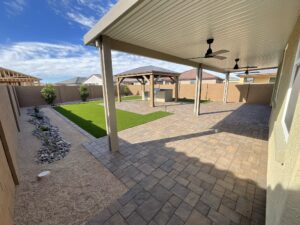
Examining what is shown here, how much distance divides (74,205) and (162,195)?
1.45m

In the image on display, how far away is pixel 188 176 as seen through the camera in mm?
2740

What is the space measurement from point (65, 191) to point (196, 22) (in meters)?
4.08

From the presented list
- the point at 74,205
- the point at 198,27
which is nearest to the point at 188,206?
the point at 74,205

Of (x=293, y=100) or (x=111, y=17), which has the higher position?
(x=111, y=17)

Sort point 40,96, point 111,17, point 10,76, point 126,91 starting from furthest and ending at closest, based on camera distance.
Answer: point 126,91 < point 10,76 < point 40,96 < point 111,17

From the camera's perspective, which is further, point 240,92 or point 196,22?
point 240,92

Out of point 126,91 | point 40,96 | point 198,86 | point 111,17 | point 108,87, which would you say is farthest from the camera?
point 126,91

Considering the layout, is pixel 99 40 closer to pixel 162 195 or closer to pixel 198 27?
pixel 198 27

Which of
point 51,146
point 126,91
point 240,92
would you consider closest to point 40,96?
point 126,91

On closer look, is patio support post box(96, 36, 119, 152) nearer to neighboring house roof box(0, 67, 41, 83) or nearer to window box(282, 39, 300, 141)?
window box(282, 39, 300, 141)

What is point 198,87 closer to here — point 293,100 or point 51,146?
point 293,100

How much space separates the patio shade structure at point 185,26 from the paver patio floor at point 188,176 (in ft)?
3.59

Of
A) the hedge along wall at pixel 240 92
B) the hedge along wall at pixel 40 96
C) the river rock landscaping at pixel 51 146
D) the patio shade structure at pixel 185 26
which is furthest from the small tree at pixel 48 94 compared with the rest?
the hedge along wall at pixel 240 92

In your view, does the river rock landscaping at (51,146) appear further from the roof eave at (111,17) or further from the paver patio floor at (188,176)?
the roof eave at (111,17)
